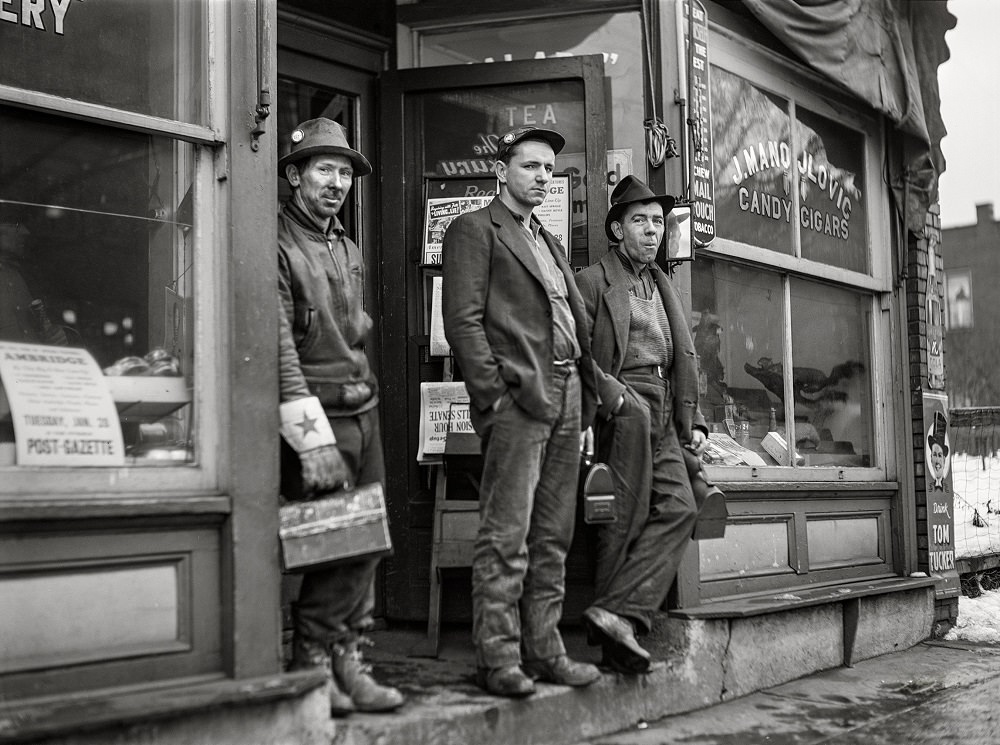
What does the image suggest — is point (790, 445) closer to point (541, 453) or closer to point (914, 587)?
point (914, 587)

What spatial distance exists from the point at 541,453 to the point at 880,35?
455 cm

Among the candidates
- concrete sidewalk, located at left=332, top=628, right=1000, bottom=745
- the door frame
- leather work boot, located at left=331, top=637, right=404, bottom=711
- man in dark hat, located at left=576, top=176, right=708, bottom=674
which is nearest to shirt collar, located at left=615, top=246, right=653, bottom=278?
man in dark hat, located at left=576, top=176, right=708, bottom=674

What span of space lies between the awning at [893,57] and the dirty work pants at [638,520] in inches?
112

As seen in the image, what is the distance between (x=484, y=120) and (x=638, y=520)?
232cm

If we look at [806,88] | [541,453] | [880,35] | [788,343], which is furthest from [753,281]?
[541,453]

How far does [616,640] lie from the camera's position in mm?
4613

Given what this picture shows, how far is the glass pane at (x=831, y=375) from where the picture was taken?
6.97 m

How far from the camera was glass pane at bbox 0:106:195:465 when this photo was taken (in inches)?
153

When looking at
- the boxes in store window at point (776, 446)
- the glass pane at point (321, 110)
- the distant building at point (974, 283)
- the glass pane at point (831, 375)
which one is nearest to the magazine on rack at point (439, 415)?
the glass pane at point (321, 110)

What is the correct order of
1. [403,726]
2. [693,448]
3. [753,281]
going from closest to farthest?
[403,726], [693,448], [753,281]

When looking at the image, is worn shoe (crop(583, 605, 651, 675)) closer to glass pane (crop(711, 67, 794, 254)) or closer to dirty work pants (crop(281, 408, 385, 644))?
dirty work pants (crop(281, 408, 385, 644))

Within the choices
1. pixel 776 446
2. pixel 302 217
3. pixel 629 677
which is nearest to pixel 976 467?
pixel 776 446

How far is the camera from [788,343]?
687 cm

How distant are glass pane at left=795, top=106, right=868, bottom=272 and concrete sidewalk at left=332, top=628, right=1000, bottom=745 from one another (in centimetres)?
273
